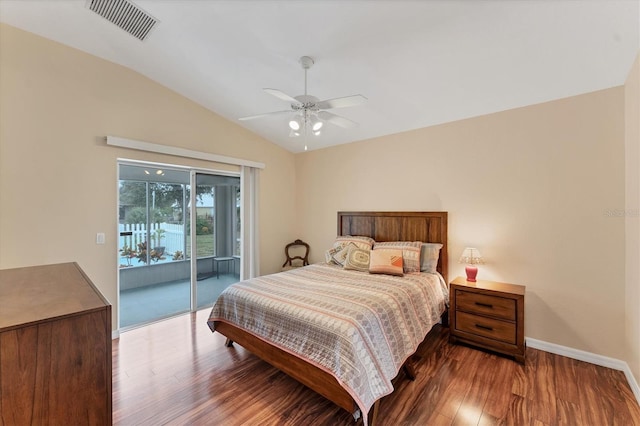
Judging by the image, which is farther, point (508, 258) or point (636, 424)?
point (508, 258)

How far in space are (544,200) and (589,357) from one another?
5.02 ft

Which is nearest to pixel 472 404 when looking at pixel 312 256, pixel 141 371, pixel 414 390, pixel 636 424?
pixel 414 390

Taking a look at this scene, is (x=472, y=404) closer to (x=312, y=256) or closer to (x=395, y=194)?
(x=395, y=194)

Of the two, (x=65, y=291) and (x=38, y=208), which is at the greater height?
(x=38, y=208)

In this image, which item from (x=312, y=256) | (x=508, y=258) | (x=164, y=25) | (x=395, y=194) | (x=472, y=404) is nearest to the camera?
(x=472, y=404)

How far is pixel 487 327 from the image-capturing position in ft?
8.88

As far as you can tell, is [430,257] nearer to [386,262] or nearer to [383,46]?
[386,262]

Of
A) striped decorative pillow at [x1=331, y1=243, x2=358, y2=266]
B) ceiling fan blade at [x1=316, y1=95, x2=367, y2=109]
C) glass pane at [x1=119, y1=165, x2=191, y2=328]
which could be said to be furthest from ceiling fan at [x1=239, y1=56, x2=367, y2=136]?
glass pane at [x1=119, y1=165, x2=191, y2=328]

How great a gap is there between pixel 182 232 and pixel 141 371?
1.96 meters

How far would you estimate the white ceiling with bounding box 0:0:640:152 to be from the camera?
1936 mm

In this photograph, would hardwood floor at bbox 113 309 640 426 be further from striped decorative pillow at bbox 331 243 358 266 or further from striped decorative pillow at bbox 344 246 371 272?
striped decorative pillow at bbox 331 243 358 266

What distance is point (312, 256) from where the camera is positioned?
16.3 feet

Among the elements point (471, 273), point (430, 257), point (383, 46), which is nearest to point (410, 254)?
point (430, 257)

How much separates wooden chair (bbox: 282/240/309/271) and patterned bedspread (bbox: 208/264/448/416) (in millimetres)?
1787
